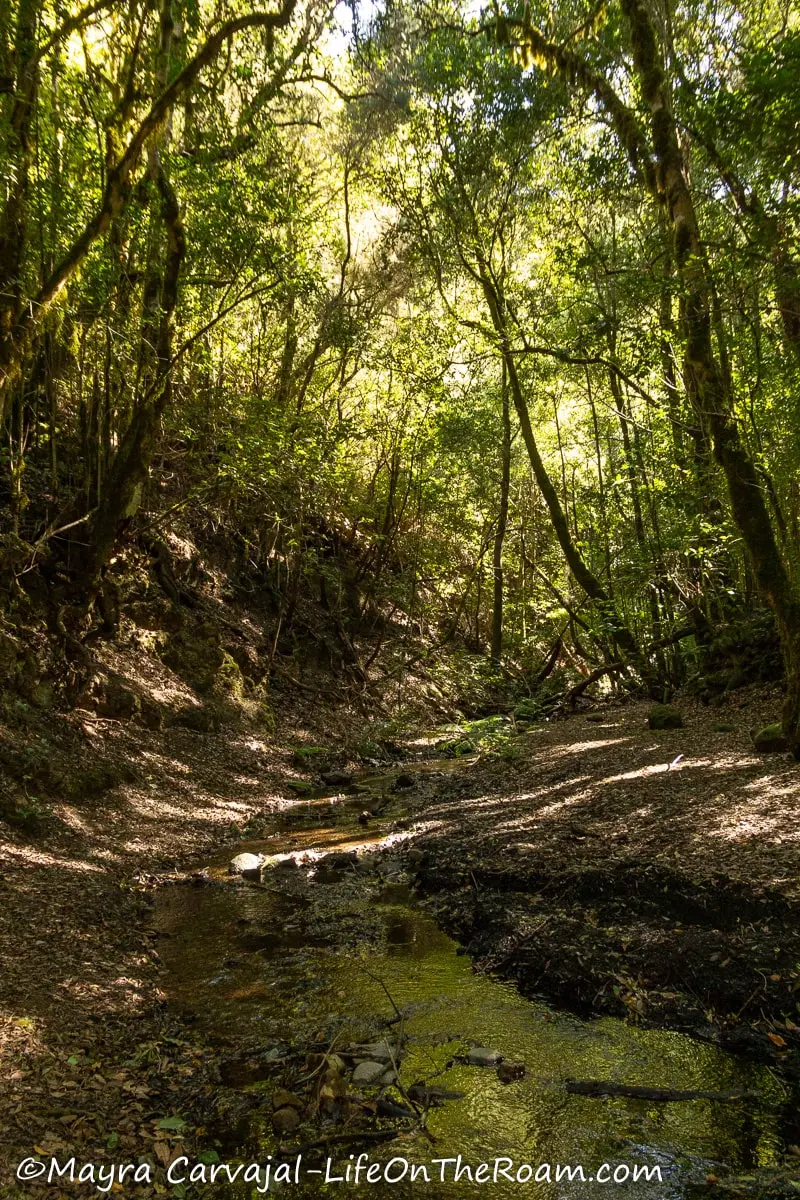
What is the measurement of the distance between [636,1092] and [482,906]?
279 centimetres

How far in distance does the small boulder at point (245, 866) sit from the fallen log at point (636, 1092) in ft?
16.3

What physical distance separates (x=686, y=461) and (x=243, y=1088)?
43.4 ft

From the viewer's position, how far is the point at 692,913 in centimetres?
577

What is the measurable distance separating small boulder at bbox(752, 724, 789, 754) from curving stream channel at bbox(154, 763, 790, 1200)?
520 centimetres

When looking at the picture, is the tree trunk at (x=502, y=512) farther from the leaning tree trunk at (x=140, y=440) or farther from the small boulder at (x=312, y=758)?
the leaning tree trunk at (x=140, y=440)

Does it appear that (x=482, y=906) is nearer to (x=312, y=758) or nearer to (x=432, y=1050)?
(x=432, y=1050)

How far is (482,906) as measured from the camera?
22.1 ft

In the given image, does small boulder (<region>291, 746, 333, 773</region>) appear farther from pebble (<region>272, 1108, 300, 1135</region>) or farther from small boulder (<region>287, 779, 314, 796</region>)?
pebble (<region>272, 1108, 300, 1135</region>)

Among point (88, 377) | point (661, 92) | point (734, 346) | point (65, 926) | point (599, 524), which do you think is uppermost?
point (661, 92)

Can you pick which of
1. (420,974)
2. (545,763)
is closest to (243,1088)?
(420,974)

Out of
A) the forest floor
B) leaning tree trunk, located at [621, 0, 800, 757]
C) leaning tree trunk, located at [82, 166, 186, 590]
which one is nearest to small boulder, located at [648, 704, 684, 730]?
the forest floor

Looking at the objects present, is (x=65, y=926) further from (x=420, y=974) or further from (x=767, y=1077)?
(x=767, y=1077)

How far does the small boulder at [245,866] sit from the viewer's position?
8.33 m

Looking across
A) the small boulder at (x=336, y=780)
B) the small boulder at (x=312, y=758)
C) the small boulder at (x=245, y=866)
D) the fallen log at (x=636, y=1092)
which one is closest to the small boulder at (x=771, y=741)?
the fallen log at (x=636, y=1092)
